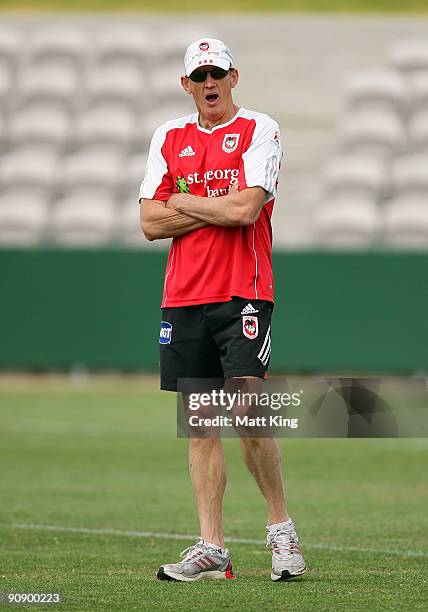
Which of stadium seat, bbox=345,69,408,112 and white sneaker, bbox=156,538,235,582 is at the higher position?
stadium seat, bbox=345,69,408,112

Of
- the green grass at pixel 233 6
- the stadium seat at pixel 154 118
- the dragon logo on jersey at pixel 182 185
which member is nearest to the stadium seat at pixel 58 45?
the stadium seat at pixel 154 118

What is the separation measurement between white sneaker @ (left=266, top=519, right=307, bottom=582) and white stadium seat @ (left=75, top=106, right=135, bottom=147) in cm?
2133

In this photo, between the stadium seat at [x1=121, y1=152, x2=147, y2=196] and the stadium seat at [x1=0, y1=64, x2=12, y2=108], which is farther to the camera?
the stadium seat at [x1=0, y1=64, x2=12, y2=108]

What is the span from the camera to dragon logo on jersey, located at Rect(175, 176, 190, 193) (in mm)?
6785

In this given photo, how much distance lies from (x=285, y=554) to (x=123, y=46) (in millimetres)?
23736

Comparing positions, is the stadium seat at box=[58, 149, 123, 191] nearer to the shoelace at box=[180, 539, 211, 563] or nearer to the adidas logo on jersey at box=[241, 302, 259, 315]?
the adidas logo on jersey at box=[241, 302, 259, 315]

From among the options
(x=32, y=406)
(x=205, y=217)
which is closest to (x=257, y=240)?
(x=205, y=217)

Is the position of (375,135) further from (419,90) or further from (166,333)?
(166,333)

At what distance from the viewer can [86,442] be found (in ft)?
48.2

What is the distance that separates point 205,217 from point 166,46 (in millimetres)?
23350

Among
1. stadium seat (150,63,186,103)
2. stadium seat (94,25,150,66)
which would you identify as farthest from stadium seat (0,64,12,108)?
stadium seat (150,63,186,103)

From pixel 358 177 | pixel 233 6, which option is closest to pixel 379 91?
pixel 358 177

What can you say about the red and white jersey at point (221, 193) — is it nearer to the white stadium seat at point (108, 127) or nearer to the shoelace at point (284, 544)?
the shoelace at point (284, 544)

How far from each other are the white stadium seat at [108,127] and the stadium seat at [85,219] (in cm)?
173
